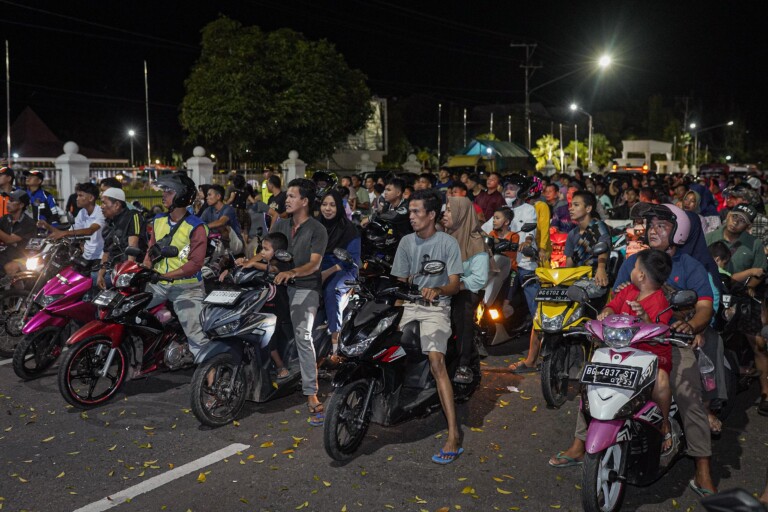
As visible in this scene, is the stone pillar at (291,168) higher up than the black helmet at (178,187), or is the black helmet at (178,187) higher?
the stone pillar at (291,168)

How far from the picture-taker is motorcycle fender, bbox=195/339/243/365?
19.9 feet

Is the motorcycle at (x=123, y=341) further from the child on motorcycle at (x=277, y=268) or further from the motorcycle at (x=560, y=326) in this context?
the motorcycle at (x=560, y=326)

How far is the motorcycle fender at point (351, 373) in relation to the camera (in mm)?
5293

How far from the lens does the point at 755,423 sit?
6.46 metres

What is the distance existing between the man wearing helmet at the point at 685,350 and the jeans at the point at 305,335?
216 cm

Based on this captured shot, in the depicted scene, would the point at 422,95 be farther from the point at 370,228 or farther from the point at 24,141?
the point at 370,228

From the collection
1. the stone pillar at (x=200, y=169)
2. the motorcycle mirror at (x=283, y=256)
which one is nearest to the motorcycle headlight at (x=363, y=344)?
the motorcycle mirror at (x=283, y=256)

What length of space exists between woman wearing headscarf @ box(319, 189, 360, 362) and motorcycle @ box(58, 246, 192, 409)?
1466mm

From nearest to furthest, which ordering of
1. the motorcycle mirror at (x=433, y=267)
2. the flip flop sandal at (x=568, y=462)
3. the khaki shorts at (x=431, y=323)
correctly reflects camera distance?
the motorcycle mirror at (x=433, y=267)
the flip flop sandal at (x=568, y=462)
the khaki shorts at (x=431, y=323)

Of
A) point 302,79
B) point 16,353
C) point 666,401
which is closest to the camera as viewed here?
point 666,401

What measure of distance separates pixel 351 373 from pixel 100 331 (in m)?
2.66

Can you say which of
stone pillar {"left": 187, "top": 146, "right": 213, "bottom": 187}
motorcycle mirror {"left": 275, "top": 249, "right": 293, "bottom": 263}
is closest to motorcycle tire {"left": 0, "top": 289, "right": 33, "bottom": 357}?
motorcycle mirror {"left": 275, "top": 249, "right": 293, "bottom": 263}

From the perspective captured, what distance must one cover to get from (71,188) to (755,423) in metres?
16.1

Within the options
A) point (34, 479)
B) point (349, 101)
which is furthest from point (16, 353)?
point (349, 101)
